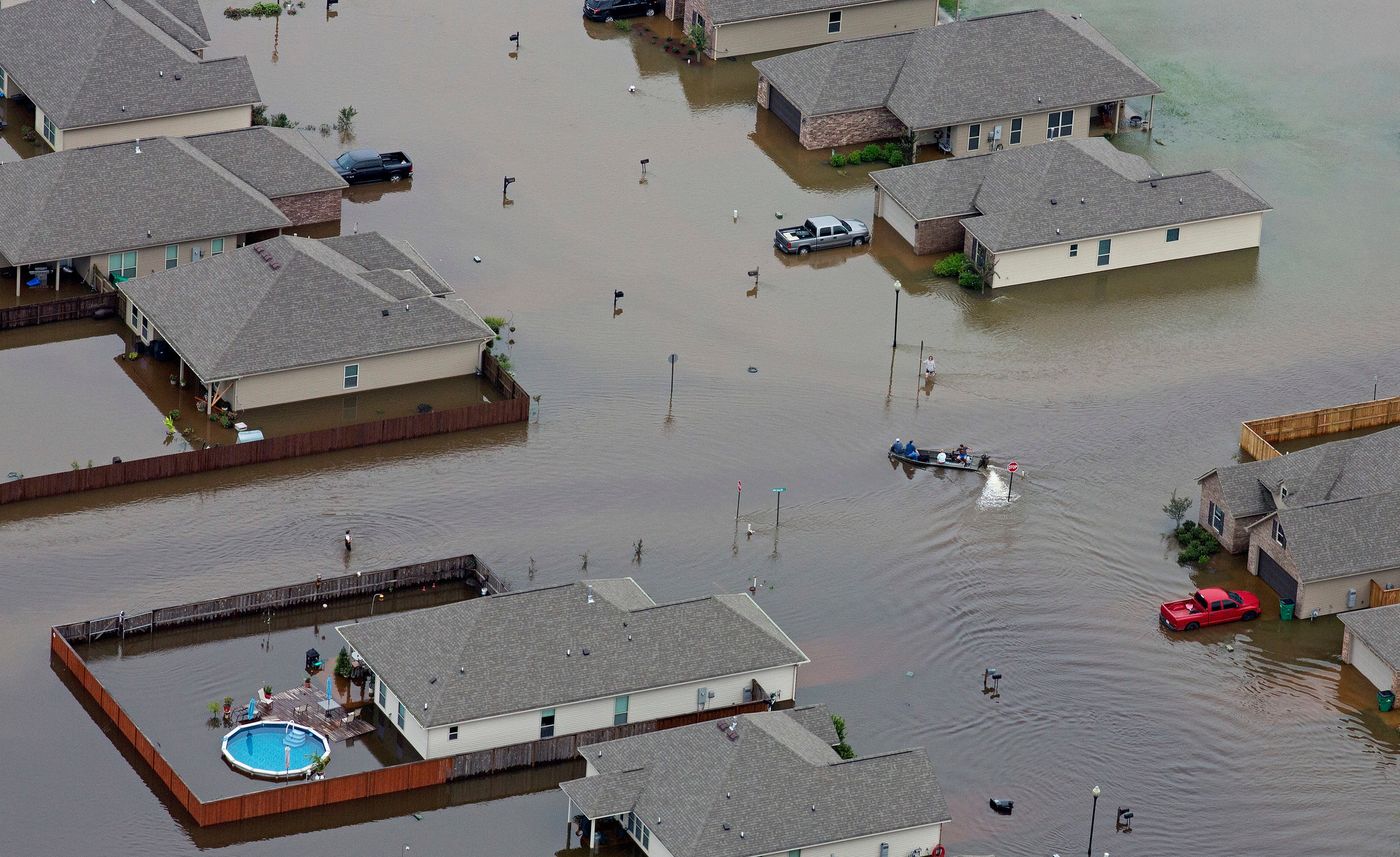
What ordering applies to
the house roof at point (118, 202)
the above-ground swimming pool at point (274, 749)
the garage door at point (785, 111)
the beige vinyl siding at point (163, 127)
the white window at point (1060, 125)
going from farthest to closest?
the garage door at point (785, 111) → the white window at point (1060, 125) → the beige vinyl siding at point (163, 127) → the house roof at point (118, 202) → the above-ground swimming pool at point (274, 749)

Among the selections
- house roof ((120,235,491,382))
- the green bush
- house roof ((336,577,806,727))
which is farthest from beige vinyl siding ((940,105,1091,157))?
house roof ((336,577,806,727))

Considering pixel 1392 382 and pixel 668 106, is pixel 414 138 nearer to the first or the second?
pixel 668 106

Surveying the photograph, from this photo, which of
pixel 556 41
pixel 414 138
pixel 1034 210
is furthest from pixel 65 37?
pixel 1034 210

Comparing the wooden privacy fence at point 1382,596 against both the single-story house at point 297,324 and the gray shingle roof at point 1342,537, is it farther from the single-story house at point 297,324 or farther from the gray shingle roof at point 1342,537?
the single-story house at point 297,324

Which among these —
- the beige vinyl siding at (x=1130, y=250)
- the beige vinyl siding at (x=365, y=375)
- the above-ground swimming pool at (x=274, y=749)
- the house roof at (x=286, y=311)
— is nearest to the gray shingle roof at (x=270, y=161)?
the house roof at (x=286, y=311)

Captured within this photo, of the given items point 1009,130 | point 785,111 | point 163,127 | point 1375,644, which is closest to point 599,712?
point 1375,644

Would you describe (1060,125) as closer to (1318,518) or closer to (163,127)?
(1318,518)

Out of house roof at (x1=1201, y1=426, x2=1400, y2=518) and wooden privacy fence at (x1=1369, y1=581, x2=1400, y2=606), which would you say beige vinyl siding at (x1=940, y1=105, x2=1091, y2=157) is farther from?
wooden privacy fence at (x1=1369, y1=581, x2=1400, y2=606)
